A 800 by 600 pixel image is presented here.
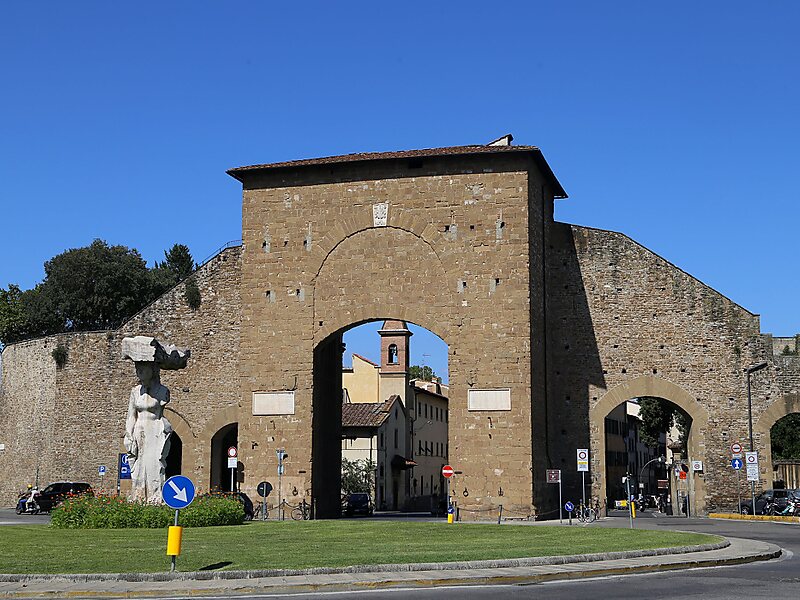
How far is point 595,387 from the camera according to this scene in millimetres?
38344

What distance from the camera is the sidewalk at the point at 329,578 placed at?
13414 millimetres

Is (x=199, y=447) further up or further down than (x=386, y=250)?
further down

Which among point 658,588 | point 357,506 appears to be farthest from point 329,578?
point 357,506

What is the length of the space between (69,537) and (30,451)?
27.2 m

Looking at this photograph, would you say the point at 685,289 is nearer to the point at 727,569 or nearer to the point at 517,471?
the point at 517,471

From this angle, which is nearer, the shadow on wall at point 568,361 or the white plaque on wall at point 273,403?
the white plaque on wall at point 273,403

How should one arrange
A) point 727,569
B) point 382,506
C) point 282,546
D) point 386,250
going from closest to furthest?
point 727,569 < point 282,546 < point 386,250 < point 382,506

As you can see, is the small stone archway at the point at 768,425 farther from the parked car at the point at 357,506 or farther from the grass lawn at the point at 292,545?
the parked car at the point at 357,506

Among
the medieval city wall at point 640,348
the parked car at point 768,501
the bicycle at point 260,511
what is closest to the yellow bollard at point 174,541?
the bicycle at point 260,511

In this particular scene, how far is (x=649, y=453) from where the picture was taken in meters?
117

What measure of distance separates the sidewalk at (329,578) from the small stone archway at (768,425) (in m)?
20.9

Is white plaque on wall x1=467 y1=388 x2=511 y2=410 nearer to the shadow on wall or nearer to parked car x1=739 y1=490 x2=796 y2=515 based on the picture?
the shadow on wall

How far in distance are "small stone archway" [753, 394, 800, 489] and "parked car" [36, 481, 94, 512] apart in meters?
26.3

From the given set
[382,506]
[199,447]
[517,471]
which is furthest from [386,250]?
[382,506]
